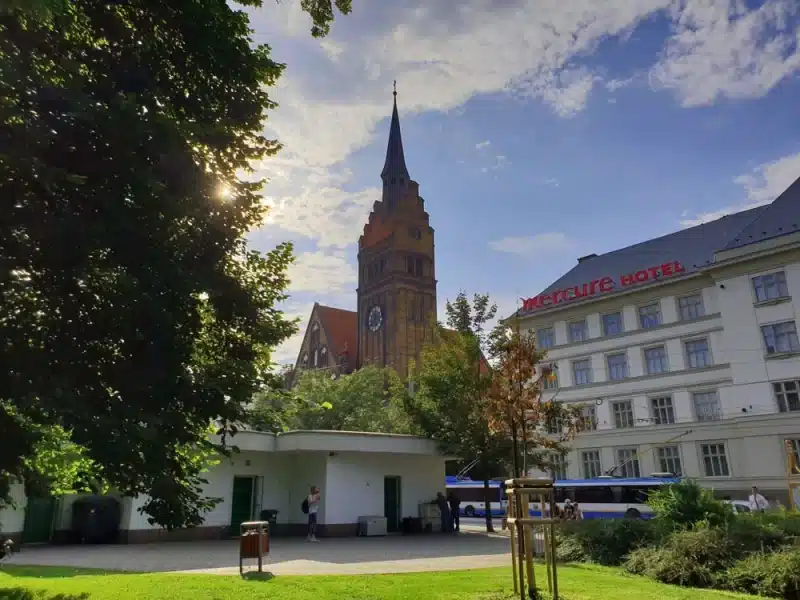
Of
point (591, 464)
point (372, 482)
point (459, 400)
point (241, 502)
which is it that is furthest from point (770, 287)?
point (241, 502)

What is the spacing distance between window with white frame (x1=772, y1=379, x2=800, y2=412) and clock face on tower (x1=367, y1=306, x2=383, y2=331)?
4671cm

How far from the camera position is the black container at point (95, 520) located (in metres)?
19.5

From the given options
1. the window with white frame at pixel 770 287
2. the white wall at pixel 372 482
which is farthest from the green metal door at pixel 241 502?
the window with white frame at pixel 770 287

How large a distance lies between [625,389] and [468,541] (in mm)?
22877

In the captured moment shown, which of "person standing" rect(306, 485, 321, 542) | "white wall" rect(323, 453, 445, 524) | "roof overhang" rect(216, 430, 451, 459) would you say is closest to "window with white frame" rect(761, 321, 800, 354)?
"white wall" rect(323, 453, 445, 524)

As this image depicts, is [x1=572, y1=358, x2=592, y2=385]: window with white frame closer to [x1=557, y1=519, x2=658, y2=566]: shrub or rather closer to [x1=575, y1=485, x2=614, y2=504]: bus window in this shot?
[x1=575, y1=485, x2=614, y2=504]: bus window

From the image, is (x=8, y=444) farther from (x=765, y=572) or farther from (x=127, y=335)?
(x=765, y=572)

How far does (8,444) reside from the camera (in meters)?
7.82

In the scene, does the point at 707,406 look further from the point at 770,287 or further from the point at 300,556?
the point at 300,556

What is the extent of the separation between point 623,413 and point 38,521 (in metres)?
32.9

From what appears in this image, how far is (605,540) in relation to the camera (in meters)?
14.2

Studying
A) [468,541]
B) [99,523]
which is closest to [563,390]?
[468,541]

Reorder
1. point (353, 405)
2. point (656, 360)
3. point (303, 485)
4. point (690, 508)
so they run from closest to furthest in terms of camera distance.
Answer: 1. point (690, 508)
2. point (303, 485)
3. point (656, 360)
4. point (353, 405)

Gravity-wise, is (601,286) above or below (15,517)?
above
